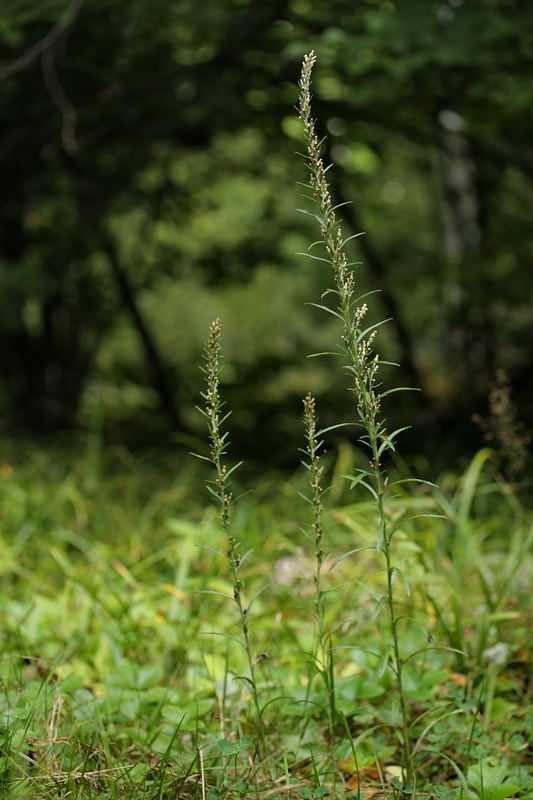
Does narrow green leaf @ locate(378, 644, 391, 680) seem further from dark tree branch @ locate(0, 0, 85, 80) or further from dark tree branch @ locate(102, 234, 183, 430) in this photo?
dark tree branch @ locate(102, 234, 183, 430)

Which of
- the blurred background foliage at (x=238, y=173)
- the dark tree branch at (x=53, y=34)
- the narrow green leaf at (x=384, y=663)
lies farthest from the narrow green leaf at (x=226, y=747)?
the dark tree branch at (x=53, y=34)

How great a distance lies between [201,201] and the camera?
598 cm

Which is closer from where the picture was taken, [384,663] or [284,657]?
[384,663]

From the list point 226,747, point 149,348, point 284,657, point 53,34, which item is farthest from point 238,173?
point 226,747

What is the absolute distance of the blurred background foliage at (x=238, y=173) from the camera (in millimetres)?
3332

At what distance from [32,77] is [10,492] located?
7.54 ft

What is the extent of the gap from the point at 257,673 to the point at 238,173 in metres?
4.34

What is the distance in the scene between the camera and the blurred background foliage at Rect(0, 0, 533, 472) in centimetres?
333

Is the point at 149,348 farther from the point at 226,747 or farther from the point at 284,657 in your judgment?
the point at 226,747

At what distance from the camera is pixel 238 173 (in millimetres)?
5594

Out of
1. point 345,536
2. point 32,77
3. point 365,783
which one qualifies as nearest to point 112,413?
point 32,77

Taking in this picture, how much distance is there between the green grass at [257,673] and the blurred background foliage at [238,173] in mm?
1485

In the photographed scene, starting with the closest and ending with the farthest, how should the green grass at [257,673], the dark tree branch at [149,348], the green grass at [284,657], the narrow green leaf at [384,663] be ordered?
the narrow green leaf at [384,663] → the green grass at [284,657] → the green grass at [257,673] → the dark tree branch at [149,348]

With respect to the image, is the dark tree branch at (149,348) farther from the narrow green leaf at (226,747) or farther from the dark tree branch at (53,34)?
the narrow green leaf at (226,747)
